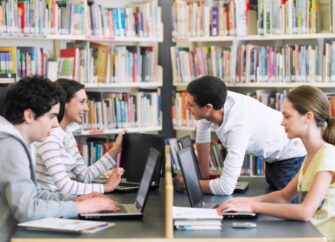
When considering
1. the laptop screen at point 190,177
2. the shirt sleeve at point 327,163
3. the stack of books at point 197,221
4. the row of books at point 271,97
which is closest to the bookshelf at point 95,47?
the row of books at point 271,97

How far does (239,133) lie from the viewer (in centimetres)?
323

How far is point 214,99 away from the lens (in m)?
3.36

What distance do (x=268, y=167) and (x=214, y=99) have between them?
0.52 meters

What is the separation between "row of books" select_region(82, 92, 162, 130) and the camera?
5.32m

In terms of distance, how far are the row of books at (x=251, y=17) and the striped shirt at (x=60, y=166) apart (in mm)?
2314

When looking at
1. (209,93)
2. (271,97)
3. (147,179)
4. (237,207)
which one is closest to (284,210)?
(237,207)

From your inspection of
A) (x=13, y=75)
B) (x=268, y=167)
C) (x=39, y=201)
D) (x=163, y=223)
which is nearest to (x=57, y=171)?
(x=39, y=201)

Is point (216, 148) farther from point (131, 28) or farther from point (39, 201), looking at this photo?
point (39, 201)

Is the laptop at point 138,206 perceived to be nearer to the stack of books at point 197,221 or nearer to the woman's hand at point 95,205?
the woman's hand at point 95,205

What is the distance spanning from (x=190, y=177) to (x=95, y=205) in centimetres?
45

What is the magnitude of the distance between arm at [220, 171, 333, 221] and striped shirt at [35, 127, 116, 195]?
30.7 inches

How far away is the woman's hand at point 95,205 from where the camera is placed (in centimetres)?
261

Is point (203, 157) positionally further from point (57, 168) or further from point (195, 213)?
point (195, 213)

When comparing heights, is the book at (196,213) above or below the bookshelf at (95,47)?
below
